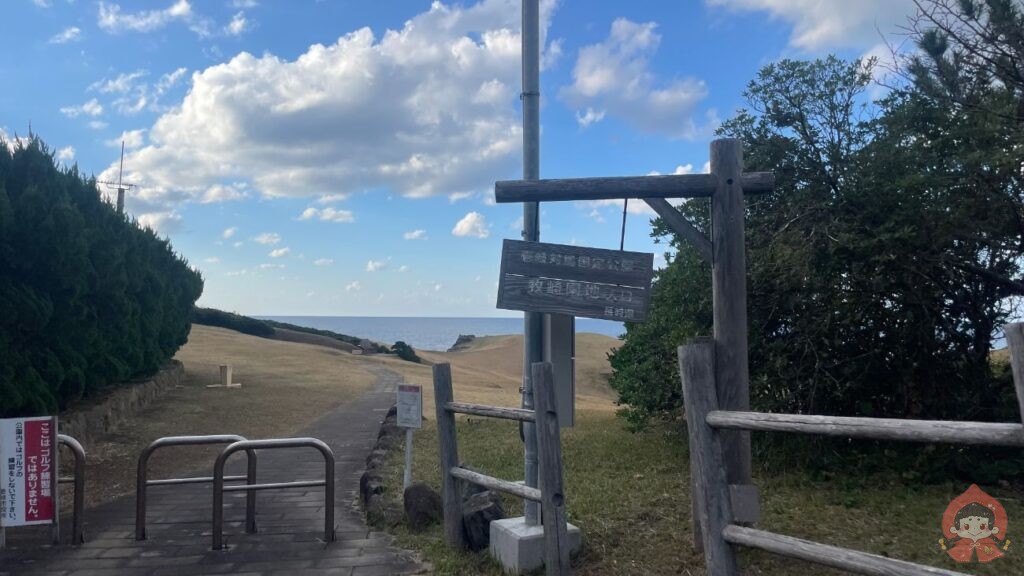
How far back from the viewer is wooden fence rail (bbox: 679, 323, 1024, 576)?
2660mm

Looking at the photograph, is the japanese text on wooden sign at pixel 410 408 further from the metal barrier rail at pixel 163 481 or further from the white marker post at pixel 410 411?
the metal barrier rail at pixel 163 481

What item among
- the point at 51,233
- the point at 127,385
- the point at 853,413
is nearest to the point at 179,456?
the point at 51,233

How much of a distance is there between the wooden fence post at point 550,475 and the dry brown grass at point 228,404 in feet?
18.7

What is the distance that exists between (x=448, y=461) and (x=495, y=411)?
842 mm

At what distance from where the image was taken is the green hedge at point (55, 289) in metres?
9.76

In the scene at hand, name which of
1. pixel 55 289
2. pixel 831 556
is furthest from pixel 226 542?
pixel 55 289

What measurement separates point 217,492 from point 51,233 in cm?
593

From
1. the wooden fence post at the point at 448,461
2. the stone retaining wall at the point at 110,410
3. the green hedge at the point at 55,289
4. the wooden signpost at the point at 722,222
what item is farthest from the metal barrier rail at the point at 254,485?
the green hedge at the point at 55,289

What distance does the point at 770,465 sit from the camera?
7.85 metres

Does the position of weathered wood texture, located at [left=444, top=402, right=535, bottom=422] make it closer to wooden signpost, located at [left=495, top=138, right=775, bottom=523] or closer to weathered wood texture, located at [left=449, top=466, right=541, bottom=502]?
weathered wood texture, located at [left=449, top=466, right=541, bottom=502]

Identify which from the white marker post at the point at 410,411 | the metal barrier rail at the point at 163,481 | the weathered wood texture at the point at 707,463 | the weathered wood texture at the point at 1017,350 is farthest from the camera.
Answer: the white marker post at the point at 410,411

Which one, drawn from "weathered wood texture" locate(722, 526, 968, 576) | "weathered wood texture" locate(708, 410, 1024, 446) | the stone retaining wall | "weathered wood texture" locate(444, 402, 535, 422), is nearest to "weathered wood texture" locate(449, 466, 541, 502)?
"weathered wood texture" locate(444, 402, 535, 422)

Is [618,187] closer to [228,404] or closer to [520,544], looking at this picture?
[520,544]

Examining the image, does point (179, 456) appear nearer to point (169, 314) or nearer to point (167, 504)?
point (167, 504)
